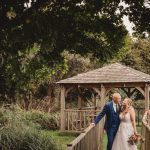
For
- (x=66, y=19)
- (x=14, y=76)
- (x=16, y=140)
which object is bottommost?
(x=16, y=140)

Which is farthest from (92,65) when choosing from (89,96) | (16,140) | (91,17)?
(91,17)

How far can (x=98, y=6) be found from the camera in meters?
10.1

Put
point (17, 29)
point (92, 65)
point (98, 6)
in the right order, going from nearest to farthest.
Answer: point (17, 29), point (98, 6), point (92, 65)

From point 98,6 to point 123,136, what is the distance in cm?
429

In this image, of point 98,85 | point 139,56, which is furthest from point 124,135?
point 139,56

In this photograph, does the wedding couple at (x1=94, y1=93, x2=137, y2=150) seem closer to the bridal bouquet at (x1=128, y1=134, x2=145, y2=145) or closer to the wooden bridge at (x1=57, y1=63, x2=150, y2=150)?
the bridal bouquet at (x1=128, y1=134, x2=145, y2=145)

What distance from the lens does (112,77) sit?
26375 millimetres

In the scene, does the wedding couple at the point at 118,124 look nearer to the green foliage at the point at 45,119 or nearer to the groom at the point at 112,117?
the groom at the point at 112,117

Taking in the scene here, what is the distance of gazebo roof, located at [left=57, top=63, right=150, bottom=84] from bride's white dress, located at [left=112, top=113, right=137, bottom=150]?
12.1m

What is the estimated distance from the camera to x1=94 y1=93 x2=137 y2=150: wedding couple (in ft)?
42.9

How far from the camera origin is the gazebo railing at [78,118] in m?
25.8

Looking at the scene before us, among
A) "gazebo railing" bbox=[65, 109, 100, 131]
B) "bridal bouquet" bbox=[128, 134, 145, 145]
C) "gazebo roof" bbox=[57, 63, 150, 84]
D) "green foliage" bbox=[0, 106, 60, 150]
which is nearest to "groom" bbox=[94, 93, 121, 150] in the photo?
"bridal bouquet" bbox=[128, 134, 145, 145]

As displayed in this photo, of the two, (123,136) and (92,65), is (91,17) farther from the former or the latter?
(92,65)

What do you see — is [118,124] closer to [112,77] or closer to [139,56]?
[112,77]
